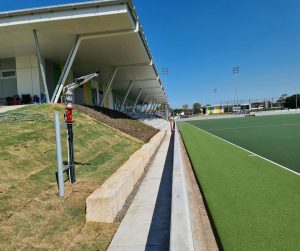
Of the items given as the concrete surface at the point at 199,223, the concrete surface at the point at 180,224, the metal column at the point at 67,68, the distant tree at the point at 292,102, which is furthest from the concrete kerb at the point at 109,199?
the distant tree at the point at 292,102

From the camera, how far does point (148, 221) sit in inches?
210

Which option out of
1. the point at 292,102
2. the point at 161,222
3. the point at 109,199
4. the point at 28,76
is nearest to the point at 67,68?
the point at 28,76

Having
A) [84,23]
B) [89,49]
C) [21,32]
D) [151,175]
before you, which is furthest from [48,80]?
[151,175]

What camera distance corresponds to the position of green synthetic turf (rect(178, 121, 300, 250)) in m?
4.11

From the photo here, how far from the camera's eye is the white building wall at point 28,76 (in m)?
24.2

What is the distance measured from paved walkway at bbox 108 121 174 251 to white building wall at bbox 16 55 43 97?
18.2 metres

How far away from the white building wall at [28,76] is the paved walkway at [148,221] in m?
18.2

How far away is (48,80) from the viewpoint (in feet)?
86.0

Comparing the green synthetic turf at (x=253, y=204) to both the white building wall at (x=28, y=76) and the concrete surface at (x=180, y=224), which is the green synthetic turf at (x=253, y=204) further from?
the white building wall at (x=28, y=76)

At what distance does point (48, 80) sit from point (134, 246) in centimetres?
2375

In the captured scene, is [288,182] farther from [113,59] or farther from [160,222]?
[113,59]

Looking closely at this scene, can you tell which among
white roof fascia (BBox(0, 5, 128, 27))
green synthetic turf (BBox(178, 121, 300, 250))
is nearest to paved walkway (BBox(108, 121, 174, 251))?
green synthetic turf (BBox(178, 121, 300, 250))

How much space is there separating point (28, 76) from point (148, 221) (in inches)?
849

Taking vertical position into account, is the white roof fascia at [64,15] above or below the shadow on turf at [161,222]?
above
